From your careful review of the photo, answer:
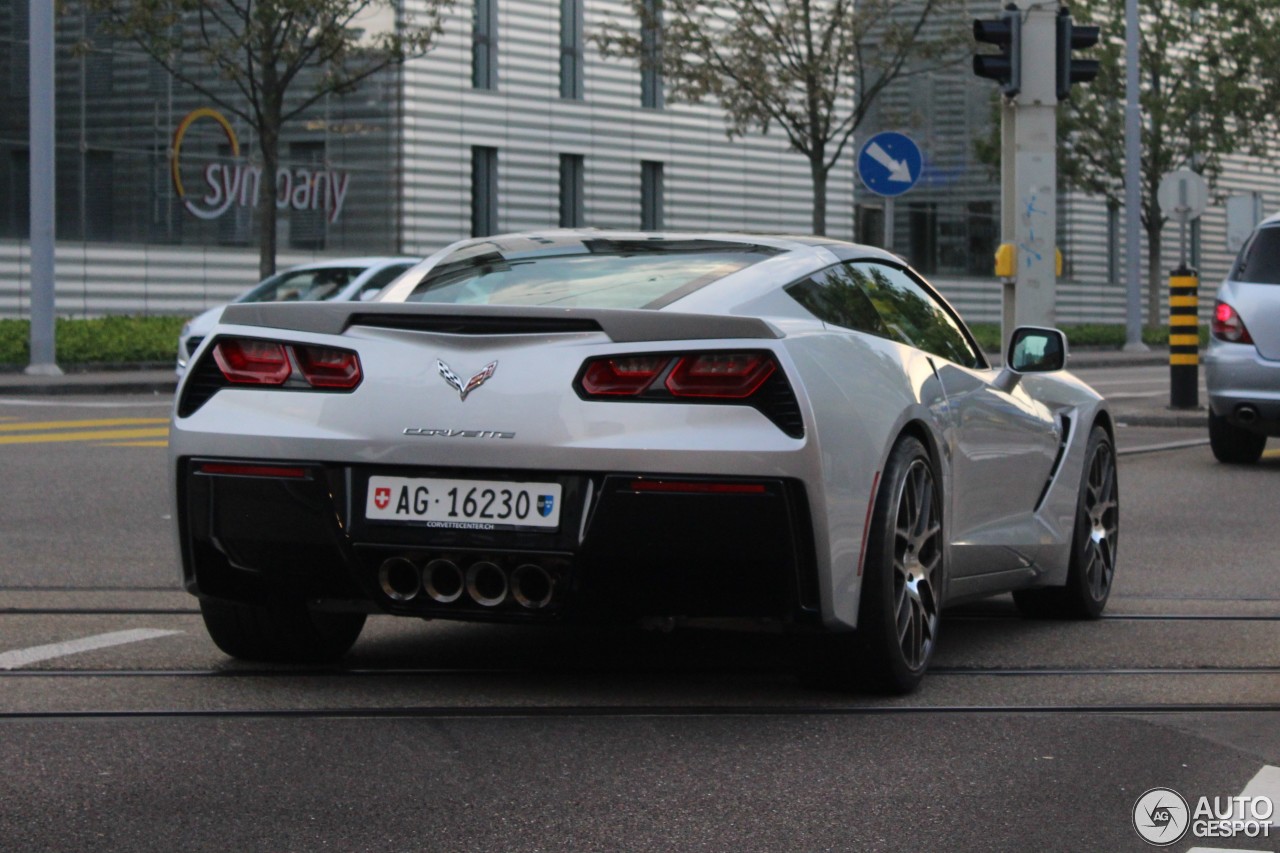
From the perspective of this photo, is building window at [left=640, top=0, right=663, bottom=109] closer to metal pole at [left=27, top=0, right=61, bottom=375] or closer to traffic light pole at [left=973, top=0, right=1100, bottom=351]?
metal pole at [left=27, top=0, right=61, bottom=375]

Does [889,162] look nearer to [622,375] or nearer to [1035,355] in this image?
[1035,355]

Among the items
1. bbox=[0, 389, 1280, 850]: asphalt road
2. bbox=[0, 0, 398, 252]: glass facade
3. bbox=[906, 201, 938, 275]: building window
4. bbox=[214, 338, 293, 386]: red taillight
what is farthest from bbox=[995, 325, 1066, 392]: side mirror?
bbox=[906, 201, 938, 275]: building window

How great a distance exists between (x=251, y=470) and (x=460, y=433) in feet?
1.91

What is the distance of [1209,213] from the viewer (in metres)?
58.8

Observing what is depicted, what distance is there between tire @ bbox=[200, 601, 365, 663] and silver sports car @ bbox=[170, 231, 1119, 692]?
12 millimetres

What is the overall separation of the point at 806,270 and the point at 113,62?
28161 mm

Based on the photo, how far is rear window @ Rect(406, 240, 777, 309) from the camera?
593 centimetres

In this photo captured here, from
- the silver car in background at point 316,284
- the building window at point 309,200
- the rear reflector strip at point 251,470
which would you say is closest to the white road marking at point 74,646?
the rear reflector strip at point 251,470

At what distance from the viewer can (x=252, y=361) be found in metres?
5.76

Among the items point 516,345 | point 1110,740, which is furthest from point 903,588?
point 516,345

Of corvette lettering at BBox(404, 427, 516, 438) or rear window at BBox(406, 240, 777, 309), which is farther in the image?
rear window at BBox(406, 240, 777, 309)

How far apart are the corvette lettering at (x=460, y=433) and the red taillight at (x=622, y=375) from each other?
0.23 meters

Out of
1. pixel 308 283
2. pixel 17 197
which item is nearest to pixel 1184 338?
pixel 308 283

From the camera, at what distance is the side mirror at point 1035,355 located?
7.31 metres
